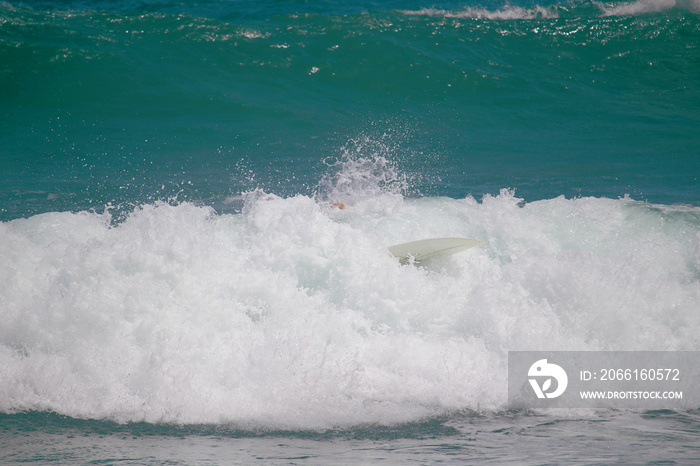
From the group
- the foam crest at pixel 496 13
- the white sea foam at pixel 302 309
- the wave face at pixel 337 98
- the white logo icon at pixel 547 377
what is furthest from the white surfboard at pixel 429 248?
the foam crest at pixel 496 13

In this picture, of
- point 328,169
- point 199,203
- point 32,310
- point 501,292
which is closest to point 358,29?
point 328,169

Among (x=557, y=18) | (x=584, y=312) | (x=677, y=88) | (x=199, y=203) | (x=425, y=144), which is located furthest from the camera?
(x=557, y=18)

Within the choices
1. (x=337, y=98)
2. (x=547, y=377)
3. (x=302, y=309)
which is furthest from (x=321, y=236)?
(x=337, y=98)

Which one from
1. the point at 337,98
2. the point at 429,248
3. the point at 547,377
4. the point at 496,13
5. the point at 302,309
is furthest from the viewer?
the point at 496,13

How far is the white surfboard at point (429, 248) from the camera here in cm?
584

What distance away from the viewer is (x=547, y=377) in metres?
4.85

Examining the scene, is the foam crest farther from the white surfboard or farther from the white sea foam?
the white surfboard

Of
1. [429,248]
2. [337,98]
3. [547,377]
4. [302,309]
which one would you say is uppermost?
[337,98]

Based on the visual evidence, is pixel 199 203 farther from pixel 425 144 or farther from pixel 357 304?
pixel 425 144

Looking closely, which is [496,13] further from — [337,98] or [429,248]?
[429,248]

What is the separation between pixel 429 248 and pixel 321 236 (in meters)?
1.11

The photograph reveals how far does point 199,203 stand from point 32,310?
3.30m

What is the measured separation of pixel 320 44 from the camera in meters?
12.7

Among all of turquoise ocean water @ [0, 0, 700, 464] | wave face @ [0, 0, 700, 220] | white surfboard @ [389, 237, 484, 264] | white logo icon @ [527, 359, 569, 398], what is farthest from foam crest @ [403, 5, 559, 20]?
white logo icon @ [527, 359, 569, 398]
